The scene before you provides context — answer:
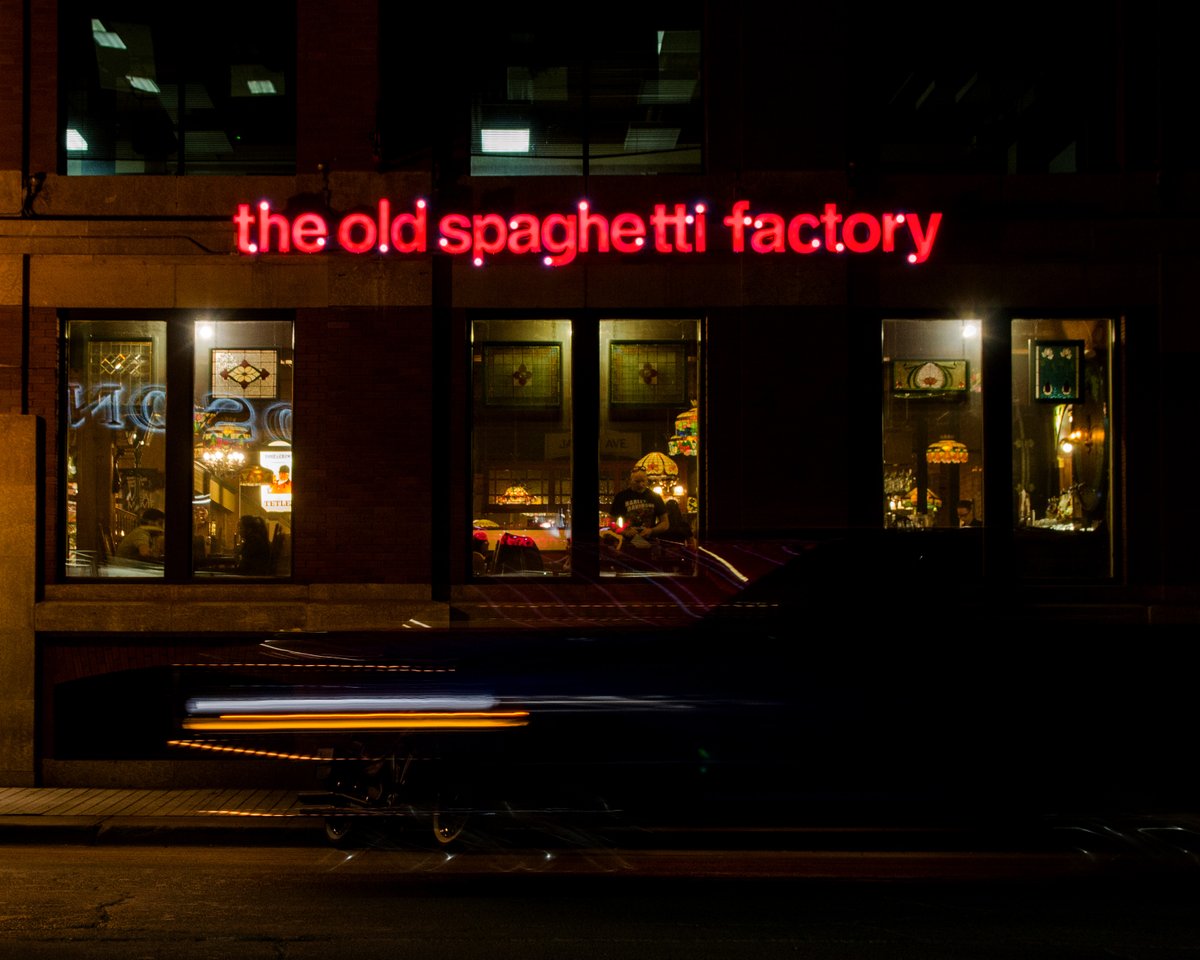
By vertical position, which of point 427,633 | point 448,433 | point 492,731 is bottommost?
point 492,731

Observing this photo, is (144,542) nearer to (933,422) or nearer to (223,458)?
(223,458)

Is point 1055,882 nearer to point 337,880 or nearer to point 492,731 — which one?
point 492,731

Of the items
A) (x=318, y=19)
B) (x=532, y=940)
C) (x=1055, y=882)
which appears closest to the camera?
(x=532, y=940)

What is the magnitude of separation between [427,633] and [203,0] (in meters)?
7.77

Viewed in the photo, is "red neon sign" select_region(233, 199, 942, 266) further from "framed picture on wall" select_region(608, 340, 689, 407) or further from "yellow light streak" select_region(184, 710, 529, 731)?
"yellow light streak" select_region(184, 710, 529, 731)

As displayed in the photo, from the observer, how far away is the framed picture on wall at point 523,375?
37.3 ft

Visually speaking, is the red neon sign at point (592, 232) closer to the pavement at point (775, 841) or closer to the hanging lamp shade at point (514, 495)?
the hanging lamp shade at point (514, 495)

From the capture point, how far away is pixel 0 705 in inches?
405

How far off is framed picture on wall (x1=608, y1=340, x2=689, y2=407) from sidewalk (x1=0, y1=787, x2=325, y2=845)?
16.9 ft

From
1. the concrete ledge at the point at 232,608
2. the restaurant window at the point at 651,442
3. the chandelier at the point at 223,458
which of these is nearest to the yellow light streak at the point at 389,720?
the concrete ledge at the point at 232,608

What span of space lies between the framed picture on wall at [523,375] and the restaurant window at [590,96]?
188cm

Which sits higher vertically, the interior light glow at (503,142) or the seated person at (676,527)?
the interior light glow at (503,142)

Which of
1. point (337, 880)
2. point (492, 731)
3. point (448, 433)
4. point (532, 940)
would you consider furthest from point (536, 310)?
point (532, 940)

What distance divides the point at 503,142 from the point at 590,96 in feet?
3.45
